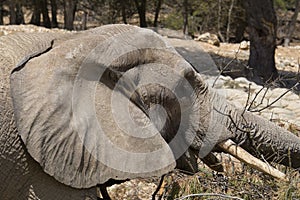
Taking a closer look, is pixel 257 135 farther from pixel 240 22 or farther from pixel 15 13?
pixel 15 13

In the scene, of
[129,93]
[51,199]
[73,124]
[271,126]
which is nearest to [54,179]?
[51,199]

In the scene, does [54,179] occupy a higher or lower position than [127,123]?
lower

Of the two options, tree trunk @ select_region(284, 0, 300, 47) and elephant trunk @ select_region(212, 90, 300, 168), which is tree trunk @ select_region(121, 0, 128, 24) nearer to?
tree trunk @ select_region(284, 0, 300, 47)

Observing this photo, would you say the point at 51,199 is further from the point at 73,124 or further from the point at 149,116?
the point at 149,116

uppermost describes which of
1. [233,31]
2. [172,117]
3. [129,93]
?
[129,93]

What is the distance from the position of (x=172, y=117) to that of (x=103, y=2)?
52.3 ft

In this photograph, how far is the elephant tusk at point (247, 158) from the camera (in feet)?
6.72

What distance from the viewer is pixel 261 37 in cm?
796

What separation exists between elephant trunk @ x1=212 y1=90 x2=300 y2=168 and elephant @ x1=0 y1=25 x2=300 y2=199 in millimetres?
188

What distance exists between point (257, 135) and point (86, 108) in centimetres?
69

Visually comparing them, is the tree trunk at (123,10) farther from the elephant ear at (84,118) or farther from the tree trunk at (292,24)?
the elephant ear at (84,118)

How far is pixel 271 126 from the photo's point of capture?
7.29 feet

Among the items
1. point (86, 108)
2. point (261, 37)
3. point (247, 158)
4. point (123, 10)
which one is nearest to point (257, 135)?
point (247, 158)

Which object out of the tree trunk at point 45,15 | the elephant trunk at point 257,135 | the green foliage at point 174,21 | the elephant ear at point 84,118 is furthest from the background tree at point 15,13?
the elephant ear at point 84,118
